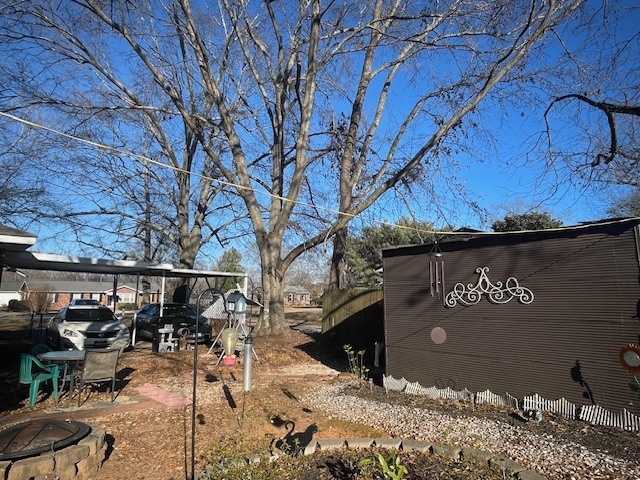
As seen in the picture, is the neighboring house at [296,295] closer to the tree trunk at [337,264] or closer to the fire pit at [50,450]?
the tree trunk at [337,264]

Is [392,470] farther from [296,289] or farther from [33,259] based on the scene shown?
[296,289]

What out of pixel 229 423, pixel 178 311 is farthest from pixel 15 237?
pixel 178 311

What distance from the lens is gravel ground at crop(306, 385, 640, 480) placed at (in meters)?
Answer: 4.10

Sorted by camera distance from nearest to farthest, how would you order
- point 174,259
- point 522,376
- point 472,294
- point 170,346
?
point 522,376 < point 472,294 < point 170,346 < point 174,259

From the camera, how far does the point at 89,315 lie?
1236 centimetres

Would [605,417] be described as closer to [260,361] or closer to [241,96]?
[260,361]

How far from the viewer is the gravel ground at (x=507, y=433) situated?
4.10 m

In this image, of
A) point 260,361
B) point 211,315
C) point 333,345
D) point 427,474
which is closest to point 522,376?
point 427,474

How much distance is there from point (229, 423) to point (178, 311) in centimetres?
937

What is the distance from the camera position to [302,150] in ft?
42.8

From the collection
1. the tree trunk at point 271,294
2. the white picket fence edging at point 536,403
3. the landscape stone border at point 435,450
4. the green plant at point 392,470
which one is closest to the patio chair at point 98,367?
the landscape stone border at point 435,450

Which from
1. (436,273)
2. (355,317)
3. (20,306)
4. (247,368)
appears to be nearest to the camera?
(247,368)

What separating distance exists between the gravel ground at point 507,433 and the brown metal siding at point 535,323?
1.81ft

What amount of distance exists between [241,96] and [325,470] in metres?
14.6
